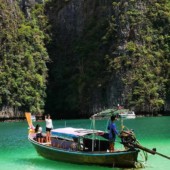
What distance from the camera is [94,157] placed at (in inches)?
1091

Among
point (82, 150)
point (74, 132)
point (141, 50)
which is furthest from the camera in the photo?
point (141, 50)

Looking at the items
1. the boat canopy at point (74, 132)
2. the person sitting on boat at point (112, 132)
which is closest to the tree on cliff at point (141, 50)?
the boat canopy at point (74, 132)

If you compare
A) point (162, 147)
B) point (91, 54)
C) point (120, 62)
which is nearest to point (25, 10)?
point (91, 54)

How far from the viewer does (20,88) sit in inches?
4144

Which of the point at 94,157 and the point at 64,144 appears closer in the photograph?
the point at 94,157

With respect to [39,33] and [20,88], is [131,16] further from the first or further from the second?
[20,88]

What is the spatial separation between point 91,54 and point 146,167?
3551 inches

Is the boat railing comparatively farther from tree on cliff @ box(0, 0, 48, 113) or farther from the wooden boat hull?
tree on cliff @ box(0, 0, 48, 113)

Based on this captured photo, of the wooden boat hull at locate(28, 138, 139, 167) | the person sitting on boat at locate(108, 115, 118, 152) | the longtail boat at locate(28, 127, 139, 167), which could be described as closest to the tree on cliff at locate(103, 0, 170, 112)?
the longtail boat at locate(28, 127, 139, 167)

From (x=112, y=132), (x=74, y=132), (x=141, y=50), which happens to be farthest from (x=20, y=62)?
(x=112, y=132)

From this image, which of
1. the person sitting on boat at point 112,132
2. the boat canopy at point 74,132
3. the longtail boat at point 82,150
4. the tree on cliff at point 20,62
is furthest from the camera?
the tree on cliff at point 20,62

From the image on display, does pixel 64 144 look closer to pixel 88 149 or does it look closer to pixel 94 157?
pixel 88 149

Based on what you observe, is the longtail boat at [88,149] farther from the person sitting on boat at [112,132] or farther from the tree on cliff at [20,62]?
the tree on cliff at [20,62]

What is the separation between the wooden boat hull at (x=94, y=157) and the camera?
26.6 m
